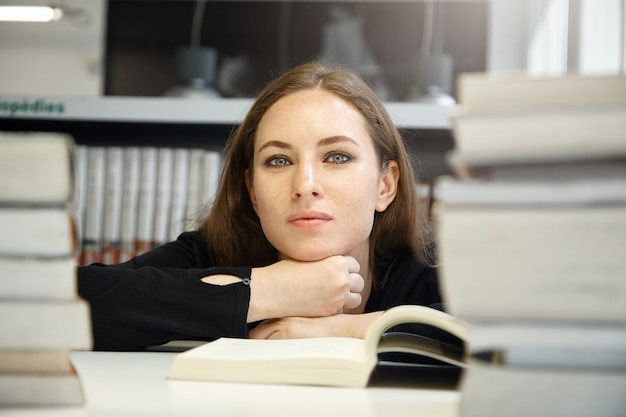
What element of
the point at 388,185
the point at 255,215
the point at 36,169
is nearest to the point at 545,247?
the point at 36,169

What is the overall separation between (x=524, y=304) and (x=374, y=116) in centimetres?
112

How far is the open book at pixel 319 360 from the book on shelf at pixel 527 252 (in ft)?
0.90

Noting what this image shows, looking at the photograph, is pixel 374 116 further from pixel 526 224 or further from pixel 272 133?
pixel 526 224

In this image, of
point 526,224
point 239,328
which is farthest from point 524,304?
point 239,328

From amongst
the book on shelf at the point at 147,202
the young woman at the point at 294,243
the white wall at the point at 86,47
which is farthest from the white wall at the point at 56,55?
the young woman at the point at 294,243

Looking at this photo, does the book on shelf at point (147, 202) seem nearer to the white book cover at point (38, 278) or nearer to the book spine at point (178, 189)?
the book spine at point (178, 189)

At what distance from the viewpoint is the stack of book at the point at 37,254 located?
0.40 meters

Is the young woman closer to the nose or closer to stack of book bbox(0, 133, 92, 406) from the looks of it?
the nose

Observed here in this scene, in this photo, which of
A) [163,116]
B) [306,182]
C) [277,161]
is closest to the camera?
[306,182]

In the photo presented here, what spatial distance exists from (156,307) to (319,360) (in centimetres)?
57

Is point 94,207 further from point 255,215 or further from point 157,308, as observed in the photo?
point 157,308

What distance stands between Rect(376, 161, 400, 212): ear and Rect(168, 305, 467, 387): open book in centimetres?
77

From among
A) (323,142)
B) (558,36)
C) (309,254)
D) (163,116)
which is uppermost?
(558,36)

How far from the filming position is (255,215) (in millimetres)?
1656
